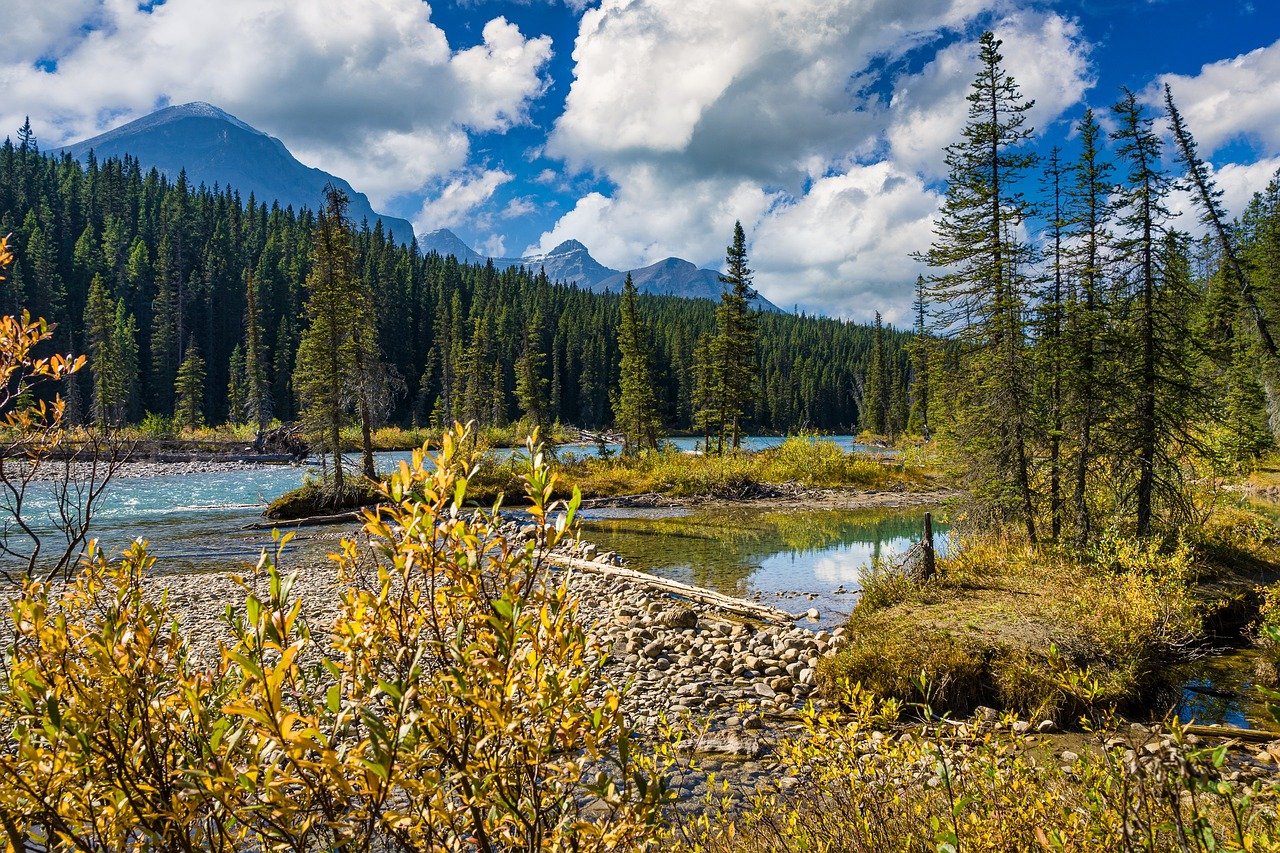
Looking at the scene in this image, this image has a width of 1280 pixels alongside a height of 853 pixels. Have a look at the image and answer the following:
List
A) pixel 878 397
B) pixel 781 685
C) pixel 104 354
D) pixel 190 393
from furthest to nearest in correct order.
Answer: pixel 878 397
pixel 190 393
pixel 104 354
pixel 781 685

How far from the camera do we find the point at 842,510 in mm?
27016

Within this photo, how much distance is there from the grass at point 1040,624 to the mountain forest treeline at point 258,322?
33.4m

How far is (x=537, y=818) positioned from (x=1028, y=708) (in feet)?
24.9

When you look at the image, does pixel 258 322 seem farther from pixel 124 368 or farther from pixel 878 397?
pixel 878 397

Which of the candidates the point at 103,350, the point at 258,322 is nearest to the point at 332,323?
the point at 103,350

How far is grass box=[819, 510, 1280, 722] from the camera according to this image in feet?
24.9

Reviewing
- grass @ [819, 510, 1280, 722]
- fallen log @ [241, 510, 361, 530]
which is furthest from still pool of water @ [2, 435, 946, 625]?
grass @ [819, 510, 1280, 722]

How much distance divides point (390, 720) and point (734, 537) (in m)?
19.5

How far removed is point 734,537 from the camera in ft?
67.7

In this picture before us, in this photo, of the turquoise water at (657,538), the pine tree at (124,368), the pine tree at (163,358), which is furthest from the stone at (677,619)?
the pine tree at (163,358)

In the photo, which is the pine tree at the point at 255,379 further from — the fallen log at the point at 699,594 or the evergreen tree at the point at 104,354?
the fallen log at the point at 699,594

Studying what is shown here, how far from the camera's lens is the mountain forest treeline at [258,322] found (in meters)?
62.2

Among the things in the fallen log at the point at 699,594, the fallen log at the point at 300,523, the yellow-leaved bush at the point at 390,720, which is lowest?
the fallen log at the point at 699,594

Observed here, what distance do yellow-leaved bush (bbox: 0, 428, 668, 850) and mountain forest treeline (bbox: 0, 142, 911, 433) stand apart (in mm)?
41843
